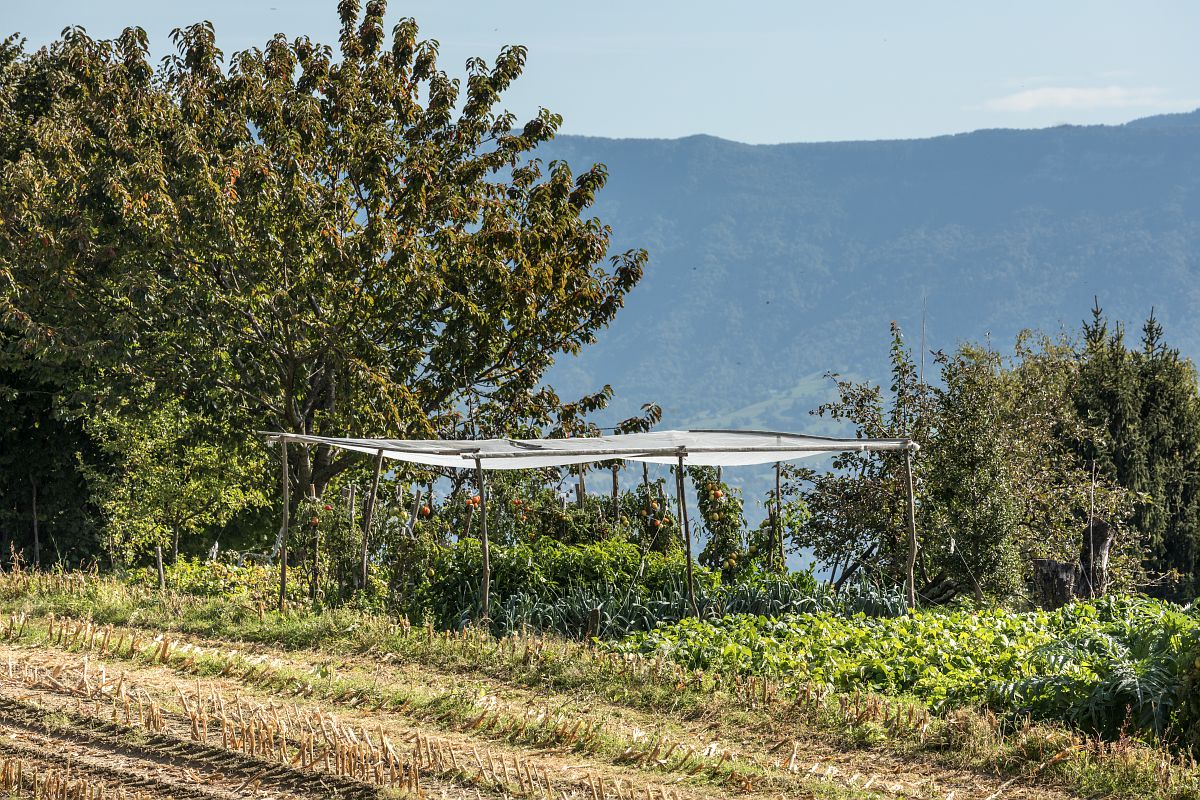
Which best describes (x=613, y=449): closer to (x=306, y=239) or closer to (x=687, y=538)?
(x=687, y=538)

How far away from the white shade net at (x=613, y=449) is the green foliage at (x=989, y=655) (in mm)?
1860

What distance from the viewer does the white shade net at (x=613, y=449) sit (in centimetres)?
1223

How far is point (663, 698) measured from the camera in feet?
29.2

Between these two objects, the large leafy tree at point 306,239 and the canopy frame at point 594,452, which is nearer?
the canopy frame at point 594,452

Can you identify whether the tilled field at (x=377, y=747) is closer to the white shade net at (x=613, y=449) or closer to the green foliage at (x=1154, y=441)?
the white shade net at (x=613, y=449)

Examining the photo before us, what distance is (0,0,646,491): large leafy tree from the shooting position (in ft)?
54.6

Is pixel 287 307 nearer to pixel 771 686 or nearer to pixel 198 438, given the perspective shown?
pixel 198 438

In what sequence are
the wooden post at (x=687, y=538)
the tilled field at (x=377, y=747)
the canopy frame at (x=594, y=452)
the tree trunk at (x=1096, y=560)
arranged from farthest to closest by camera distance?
the tree trunk at (x=1096, y=560), the canopy frame at (x=594, y=452), the wooden post at (x=687, y=538), the tilled field at (x=377, y=747)

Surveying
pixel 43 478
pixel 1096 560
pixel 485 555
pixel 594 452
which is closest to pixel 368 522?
pixel 485 555

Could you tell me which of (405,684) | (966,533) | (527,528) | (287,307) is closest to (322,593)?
(527,528)

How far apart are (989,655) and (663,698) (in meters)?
2.55

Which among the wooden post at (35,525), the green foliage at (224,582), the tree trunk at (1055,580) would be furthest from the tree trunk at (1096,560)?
the wooden post at (35,525)

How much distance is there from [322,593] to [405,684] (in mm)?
4119

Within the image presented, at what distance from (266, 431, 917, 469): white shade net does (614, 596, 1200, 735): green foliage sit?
1860 millimetres
